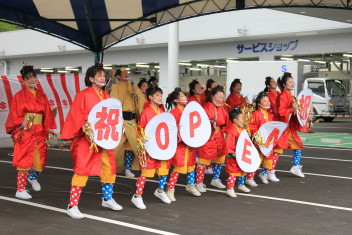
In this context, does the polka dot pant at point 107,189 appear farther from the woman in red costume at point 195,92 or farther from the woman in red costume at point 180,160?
the woman in red costume at point 195,92

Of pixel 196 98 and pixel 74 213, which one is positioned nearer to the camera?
pixel 74 213

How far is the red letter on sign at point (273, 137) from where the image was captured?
7.19 meters

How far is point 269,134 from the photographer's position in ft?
23.8

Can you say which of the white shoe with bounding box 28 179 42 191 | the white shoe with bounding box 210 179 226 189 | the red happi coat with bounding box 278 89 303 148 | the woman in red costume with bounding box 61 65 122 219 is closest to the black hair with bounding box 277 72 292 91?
the red happi coat with bounding box 278 89 303 148

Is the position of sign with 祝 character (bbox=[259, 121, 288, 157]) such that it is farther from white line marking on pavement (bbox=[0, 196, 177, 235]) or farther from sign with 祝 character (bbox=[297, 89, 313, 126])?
white line marking on pavement (bbox=[0, 196, 177, 235])

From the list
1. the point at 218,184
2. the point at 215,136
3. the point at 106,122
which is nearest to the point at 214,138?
the point at 215,136

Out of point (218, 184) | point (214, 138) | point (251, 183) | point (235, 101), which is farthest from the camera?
point (235, 101)

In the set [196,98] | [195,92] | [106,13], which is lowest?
[196,98]

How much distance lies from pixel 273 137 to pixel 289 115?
0.68 m

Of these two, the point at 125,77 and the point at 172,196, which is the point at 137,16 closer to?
the point at 125,77

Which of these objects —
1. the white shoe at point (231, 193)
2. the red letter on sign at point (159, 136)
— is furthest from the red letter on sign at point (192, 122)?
the white shoe at point (231, 193)

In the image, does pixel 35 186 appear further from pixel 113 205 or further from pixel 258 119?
pixel 258 119

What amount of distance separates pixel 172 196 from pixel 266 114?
2264 millimetres

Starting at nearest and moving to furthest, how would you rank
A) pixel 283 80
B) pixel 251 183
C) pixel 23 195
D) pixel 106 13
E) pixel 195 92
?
pixel 23 195
pixel 251 183
pixel 283 80
pixel 195 92
pixel 106 13
